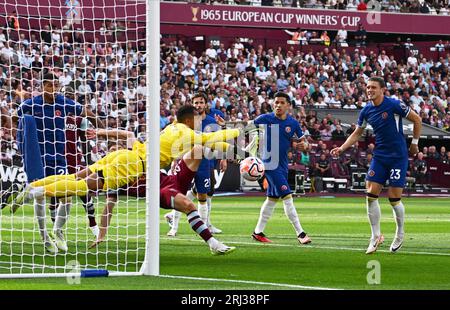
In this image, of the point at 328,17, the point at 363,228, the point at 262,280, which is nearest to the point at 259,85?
the point at 328,17

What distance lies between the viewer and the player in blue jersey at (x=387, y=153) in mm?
14711

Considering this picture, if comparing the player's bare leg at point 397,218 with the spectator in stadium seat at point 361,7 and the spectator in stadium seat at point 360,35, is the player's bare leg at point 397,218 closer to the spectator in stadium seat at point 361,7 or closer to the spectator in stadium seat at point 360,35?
the spectator in stadium seat at point 360,35

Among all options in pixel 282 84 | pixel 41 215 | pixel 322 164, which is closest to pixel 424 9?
pixel 282 84

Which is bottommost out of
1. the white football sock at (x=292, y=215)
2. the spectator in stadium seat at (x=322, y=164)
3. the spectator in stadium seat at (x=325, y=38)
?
the spectator in stadium seat at (x=322, y=164)

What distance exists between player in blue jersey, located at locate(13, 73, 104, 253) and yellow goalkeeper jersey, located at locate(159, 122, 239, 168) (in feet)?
6.04

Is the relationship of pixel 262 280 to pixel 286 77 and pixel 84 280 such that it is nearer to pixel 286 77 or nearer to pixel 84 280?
pixel 84 280

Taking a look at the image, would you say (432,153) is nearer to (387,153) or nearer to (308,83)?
(308,83)

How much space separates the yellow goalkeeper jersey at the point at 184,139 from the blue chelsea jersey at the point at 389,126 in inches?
118

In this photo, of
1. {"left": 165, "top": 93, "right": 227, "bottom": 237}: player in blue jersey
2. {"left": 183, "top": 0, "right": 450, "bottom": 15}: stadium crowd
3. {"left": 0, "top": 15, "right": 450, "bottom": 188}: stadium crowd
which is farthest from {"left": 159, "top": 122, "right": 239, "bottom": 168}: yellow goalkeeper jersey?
{"left": 183, "top": 0, "right": 450, "bottom": 15}: stadium crowd

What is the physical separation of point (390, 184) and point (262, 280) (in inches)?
175

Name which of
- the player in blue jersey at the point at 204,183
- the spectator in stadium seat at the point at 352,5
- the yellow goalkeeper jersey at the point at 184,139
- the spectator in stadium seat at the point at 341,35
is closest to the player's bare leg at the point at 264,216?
the player in blue jersey at the point at 204,183

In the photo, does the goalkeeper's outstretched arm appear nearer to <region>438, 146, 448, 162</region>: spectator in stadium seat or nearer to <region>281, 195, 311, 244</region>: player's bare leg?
<region>281, 195, 311, 244</region>: player's bare leg

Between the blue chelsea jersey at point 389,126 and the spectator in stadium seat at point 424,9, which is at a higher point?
the spectator in stadium seat at point 424,9

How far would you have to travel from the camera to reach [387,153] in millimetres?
14812
